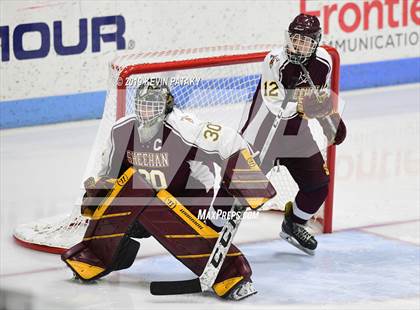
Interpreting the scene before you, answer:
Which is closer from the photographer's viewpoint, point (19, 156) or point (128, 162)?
point (128, 162)

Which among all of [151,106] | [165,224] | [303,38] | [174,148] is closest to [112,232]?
[165,224]

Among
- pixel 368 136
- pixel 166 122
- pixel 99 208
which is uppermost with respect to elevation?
pixel 166 122

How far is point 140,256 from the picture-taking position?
540 centimetres

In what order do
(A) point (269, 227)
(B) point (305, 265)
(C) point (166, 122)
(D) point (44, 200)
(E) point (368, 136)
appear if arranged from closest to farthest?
(C) point (166, 122), (B) point (305, 265), (A) point (269, 227), (D) point (44, 200), (E) point (368, 136)

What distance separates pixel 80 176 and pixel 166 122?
81.4 inches

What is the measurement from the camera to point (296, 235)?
547 cm

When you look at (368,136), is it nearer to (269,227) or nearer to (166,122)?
(269,227)

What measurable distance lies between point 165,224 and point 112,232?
0.21 meters

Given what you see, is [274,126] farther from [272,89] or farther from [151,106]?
[151,106]

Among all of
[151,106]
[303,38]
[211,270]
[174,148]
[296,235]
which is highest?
[303,38]

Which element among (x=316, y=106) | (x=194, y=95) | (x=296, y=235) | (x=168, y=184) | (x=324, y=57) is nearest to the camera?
(x=168, y=184)

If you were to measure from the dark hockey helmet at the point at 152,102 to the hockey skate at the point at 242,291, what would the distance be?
685mm

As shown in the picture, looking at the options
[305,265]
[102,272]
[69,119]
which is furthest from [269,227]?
[69,119]

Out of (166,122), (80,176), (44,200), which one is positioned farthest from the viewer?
(80,176)
